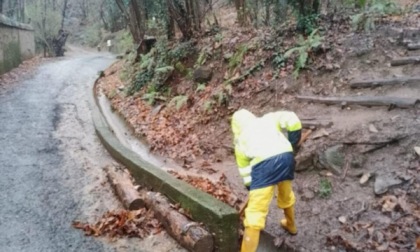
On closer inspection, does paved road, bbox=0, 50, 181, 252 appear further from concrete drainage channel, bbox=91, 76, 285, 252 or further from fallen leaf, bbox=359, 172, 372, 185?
fallen leaf, bbox=359, 172, 372, 185

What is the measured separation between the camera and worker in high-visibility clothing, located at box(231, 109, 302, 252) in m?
4.48

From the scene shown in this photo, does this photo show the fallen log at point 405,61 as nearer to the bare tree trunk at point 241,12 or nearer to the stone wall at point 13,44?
the bare tree trunk at point 241,12

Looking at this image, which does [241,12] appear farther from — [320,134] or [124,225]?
[124,225]

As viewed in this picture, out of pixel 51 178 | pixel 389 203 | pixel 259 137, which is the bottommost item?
pixel 51 178

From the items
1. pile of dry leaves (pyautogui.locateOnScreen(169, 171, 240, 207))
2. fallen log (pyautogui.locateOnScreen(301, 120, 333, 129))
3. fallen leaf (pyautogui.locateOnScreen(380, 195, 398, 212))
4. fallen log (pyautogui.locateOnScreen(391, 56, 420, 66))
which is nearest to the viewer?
fallen leaf (pyautogui.locateOnScreen(380, 195, 398, 212))

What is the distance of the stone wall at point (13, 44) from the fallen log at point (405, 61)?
54.2ft

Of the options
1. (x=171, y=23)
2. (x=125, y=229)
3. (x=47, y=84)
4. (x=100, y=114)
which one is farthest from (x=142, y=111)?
(x=47, y=84)

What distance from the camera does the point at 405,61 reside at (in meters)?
7.54

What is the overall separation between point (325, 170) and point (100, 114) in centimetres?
816

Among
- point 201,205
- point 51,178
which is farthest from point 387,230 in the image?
point 51,178

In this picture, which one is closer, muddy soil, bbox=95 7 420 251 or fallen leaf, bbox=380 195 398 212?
muddy soil, bbox=95 7 420 251

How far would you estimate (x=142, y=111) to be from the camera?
11.5 m

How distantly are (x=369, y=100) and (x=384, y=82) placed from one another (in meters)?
0.65

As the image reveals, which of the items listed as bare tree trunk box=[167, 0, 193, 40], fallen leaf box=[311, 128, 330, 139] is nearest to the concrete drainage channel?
fallen leaf box=[311, 128, 330, 139]
